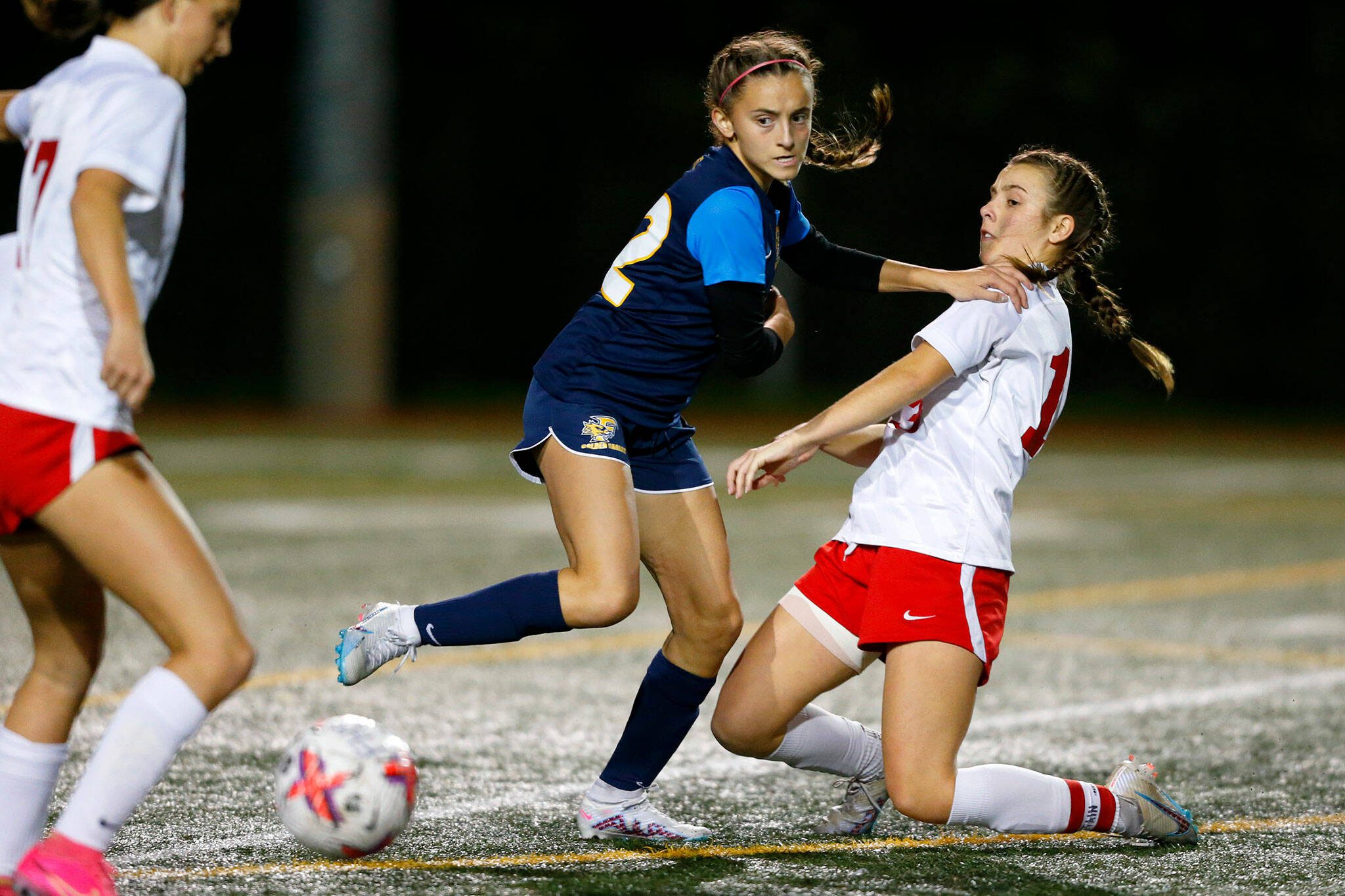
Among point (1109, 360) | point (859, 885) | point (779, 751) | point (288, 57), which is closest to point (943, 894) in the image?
point (859, 885)

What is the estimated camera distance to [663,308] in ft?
14.0

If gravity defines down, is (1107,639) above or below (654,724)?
below

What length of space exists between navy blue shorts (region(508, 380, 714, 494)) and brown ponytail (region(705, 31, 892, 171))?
31.0 inches

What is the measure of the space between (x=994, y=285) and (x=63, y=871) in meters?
2.48

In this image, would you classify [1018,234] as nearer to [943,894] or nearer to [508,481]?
[943,894]

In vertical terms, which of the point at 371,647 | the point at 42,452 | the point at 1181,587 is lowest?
the point at 1181,587

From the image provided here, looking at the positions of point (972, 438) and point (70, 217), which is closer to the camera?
point (70, 217)

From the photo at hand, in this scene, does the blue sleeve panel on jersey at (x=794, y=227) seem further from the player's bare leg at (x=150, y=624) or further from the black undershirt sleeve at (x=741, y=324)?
the player's bare leg at (x=150, y=624)

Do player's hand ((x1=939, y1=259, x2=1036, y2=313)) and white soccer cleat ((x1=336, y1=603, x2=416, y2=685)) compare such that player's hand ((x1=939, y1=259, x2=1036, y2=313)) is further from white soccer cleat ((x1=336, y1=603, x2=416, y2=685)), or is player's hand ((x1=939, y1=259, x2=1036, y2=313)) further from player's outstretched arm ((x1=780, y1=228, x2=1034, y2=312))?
white soccer cleat ((x1=336, y1=603, x2=416, y2=685))

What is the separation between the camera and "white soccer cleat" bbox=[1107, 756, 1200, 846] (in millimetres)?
4238

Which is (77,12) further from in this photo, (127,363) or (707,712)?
(707,712)

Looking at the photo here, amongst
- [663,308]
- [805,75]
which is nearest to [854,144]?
[805,75]

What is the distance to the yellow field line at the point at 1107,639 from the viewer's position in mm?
6648

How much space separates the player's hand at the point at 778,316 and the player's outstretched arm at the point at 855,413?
17.8 inches
